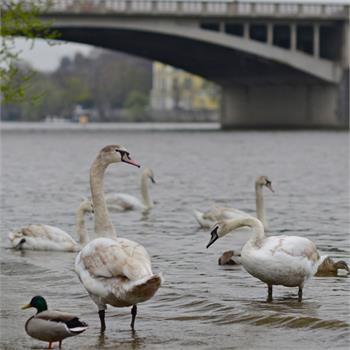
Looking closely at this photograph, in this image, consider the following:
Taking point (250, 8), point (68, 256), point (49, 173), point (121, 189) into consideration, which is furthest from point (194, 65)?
point (68, 256)

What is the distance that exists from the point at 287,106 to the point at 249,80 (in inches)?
142

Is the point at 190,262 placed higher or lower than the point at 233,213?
lower

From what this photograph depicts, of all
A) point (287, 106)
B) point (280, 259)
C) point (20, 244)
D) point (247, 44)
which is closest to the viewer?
point (280, 259)

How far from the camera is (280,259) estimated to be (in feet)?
39.8

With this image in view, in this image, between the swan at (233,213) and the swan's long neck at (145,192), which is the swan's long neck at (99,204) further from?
the swan's long neck at (145,192)

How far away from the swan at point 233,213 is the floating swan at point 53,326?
955cm

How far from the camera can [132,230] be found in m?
20.7

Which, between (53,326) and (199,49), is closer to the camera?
(53,326)

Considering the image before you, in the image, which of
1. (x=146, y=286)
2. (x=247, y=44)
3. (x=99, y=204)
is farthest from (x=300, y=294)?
(x=247, y=44)

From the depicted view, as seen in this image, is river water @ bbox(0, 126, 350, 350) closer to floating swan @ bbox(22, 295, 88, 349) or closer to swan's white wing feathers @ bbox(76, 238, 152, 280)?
floating swan @ bbox(22, 295, 88, 349)

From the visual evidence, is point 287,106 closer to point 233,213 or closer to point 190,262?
point 233,213

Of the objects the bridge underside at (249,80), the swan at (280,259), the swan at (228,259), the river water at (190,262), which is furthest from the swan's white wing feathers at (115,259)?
the bridge underside at (249,80)

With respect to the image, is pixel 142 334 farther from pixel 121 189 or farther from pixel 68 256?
pixel 121 189

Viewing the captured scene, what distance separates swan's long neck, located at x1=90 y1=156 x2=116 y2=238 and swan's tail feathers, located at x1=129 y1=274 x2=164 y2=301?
4.83 ft
